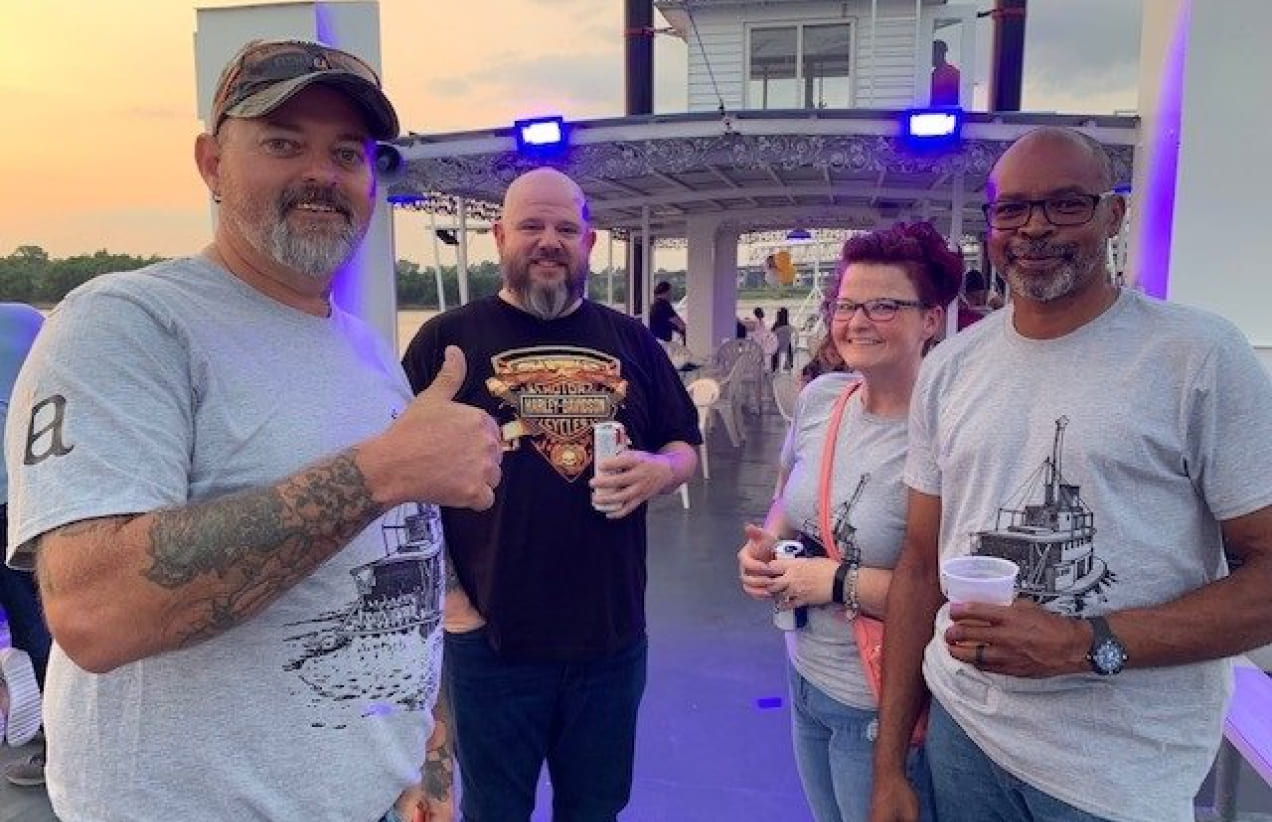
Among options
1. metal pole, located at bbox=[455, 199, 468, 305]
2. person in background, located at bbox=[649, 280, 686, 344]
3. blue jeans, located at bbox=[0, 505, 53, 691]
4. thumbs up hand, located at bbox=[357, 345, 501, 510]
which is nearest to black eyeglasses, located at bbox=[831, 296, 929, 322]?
thumbs up hand, located at bbox=[357, 345, 501, 510]

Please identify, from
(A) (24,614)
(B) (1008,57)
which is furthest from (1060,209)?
(B) (1008,57)

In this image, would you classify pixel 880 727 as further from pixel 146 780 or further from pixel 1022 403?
pixel 146 780

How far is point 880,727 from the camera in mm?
1666

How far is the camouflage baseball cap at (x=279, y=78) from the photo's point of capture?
1228 millimetres

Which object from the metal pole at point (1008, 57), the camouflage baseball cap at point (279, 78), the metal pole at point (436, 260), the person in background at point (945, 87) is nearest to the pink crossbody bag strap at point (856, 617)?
the camouflage baseball cap at point (279, 78)

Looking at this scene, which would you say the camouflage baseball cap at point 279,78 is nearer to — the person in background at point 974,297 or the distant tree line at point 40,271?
the distant tree line at point 40,271

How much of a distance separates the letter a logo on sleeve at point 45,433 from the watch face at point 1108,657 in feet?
4.98

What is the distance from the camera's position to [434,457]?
3.53 ft

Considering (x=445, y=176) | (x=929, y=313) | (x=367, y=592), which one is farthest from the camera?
(x=445, y=176)

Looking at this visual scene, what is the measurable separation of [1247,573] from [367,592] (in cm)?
145

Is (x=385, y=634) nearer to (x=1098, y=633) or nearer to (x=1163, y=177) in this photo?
(x=1098, y=633)

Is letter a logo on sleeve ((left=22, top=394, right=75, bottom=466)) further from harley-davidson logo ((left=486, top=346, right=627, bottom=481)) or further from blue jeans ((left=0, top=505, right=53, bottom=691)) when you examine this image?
blue jeans ((left=0, top=505, right=53, bottom=691))

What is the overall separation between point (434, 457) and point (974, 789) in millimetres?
1203

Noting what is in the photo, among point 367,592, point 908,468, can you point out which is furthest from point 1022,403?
point 367,592
